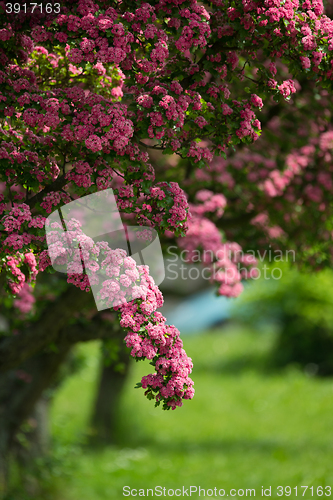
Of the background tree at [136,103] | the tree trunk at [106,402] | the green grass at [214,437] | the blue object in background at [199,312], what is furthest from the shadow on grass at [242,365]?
the background tree at [136,103]

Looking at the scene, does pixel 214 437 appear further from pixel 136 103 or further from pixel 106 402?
pixel 136 103

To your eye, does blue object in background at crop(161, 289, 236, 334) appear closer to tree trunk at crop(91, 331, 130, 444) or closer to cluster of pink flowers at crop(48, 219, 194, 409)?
tree trunk at crop(91, 331, 130, 444)

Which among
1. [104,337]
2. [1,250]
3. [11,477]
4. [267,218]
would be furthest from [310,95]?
[11,477]

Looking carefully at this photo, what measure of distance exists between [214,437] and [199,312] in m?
11.2

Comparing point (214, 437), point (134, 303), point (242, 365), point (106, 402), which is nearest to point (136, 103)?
point (134, 303)

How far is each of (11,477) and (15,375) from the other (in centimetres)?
135

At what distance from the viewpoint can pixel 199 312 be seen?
71.1ft

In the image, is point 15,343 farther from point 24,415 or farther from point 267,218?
point 267,218

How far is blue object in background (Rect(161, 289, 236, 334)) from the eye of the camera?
21.2 m

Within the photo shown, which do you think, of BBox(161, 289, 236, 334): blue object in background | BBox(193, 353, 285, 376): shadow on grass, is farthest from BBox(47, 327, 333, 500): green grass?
BBox(161, 289, 236, 334): blue object in background

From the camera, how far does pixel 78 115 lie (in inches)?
96.9

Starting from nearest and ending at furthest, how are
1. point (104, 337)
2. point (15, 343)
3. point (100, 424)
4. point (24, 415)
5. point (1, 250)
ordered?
point (1, 250) < point (15, 343) < point (104, 337) < point (24, 415) < point (100, 424)

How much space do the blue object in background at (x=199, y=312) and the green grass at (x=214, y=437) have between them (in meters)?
5.04

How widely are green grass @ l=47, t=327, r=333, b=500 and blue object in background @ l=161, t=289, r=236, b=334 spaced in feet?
16.5
